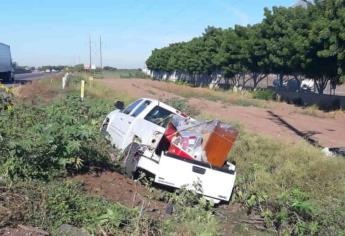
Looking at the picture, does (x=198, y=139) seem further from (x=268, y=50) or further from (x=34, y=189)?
(x=268, y=50)

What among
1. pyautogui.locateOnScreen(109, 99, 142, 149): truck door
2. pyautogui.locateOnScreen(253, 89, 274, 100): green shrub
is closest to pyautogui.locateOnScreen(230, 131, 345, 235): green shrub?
pyautogui.locateOnScreen(109, 99, 142, 149): truck door

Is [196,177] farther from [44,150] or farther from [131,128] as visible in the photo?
[131,128]

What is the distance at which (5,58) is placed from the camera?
2373 inches

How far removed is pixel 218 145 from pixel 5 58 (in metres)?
53.3

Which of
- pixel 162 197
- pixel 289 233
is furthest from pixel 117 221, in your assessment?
pixel 162 197

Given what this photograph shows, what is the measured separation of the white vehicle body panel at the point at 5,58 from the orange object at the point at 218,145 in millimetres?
49308

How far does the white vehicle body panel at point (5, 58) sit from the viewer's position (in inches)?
2270

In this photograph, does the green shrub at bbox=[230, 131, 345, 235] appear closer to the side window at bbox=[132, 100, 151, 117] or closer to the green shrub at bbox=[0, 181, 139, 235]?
the side window at bbox=[132, 100, 151, 117]

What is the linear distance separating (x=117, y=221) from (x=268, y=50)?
4446 cm

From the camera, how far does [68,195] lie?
712cm

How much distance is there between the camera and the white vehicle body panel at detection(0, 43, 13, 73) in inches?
2270

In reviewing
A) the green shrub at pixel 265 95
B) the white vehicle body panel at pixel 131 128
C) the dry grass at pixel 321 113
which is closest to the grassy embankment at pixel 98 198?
the white vehicle body panel at pixel 131 128

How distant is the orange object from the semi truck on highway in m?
49.3

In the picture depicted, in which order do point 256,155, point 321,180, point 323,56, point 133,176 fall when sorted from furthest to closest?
point 323,56
point 256,155
point 321,180
point 133,176
